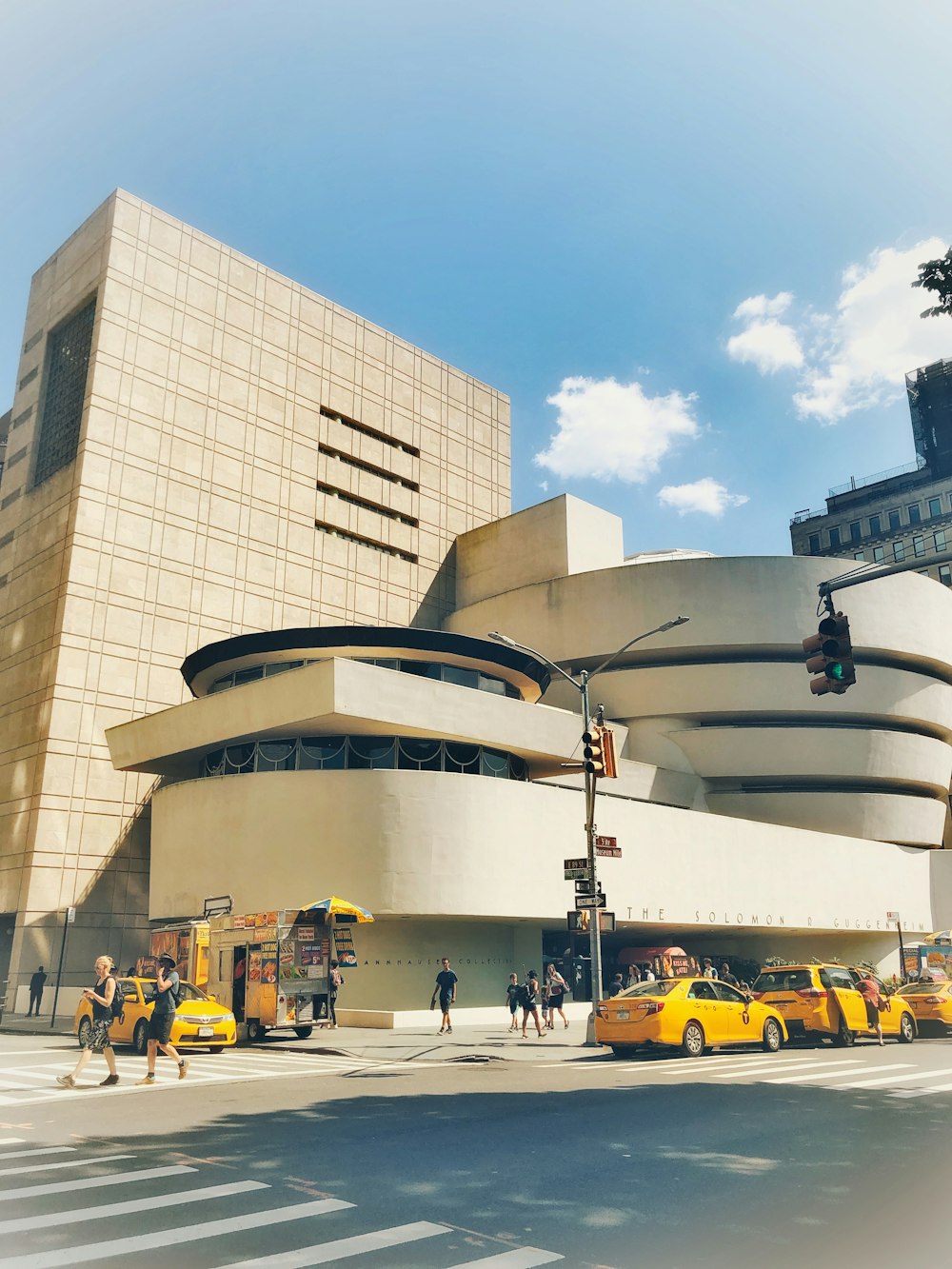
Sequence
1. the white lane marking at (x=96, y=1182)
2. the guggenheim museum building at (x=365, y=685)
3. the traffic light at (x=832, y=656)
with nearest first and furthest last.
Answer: the white lane marking at (x=96, y=1182)
the traffic light at (x=832, y=656)
the guggenheim museum building at (x=365, y=685)

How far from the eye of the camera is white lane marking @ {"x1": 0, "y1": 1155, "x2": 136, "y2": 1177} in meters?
8.80

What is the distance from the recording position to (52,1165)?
9070mm

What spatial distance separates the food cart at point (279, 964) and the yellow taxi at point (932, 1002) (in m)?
14.2

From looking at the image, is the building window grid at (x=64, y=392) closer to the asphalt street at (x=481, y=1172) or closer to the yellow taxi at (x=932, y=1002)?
the asphalt street at (x=481, y=1172)

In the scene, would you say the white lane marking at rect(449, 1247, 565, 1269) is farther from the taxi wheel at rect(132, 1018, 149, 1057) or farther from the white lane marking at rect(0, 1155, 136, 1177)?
the taxi wheel at rect(132, 1018, 149, 1057)

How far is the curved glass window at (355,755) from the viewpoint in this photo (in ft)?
122

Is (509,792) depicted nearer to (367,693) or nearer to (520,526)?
(367,693)

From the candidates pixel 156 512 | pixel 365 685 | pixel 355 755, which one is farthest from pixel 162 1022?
pixel 156 512

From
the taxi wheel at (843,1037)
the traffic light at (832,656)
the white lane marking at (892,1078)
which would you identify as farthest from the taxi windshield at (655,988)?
the traffic light at (832,656)

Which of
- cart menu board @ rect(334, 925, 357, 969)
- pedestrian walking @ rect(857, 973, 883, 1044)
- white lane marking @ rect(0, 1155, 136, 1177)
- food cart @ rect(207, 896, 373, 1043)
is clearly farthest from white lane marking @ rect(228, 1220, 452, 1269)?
cart menu board @ rect(334, 925, 357, 969)

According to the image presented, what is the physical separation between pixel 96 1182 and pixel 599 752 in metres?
16.4

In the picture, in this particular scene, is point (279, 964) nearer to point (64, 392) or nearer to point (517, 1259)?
point (517, 1259)

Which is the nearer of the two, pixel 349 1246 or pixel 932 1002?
pixel 349 1246

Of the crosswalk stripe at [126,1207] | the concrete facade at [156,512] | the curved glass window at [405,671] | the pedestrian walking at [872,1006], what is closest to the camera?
the crosswalk stripe at [126,1207]
